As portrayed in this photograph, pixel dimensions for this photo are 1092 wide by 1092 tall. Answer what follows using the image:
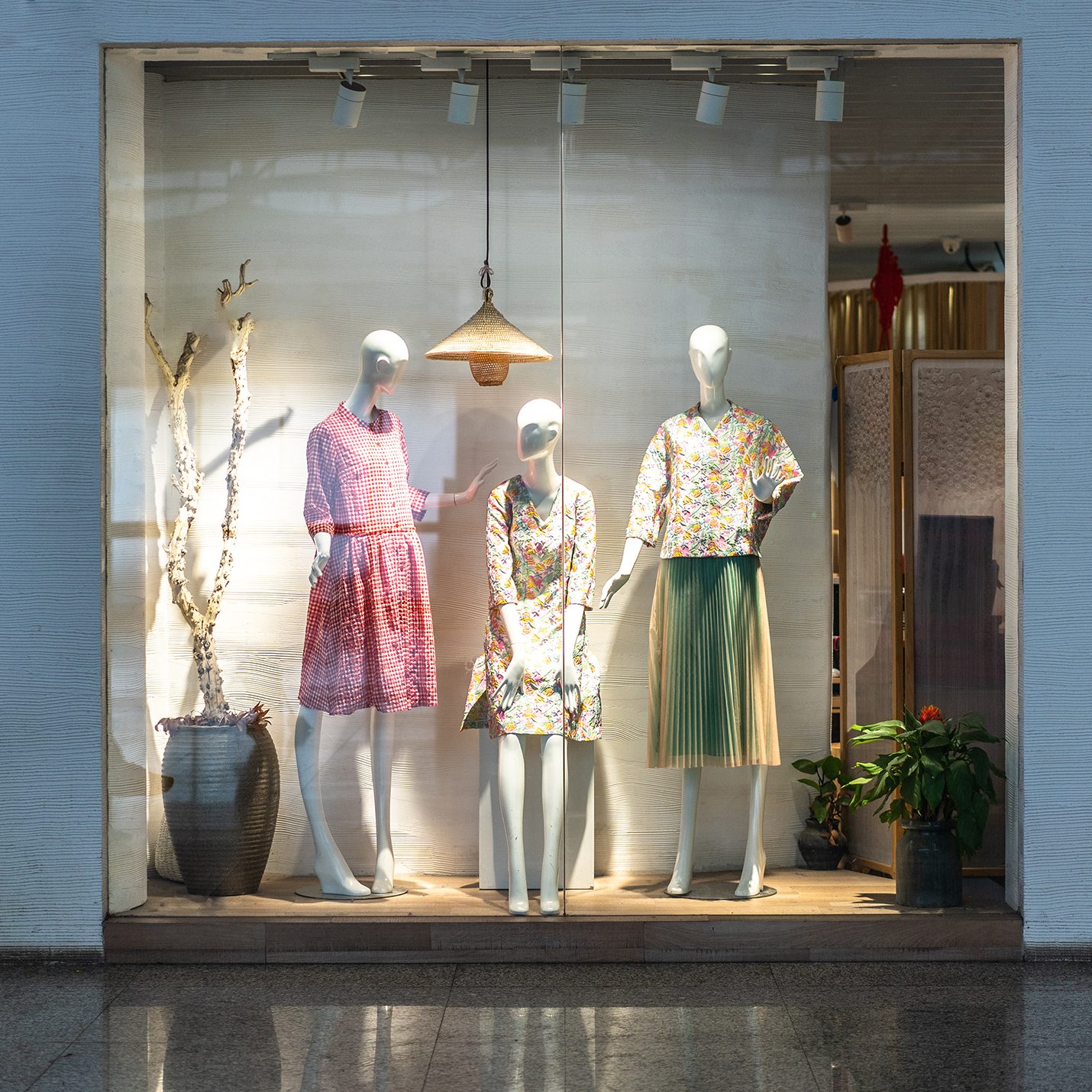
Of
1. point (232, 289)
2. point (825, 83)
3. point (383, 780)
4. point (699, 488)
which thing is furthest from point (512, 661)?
point (825, 83)

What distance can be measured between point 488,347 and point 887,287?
1.36 meters

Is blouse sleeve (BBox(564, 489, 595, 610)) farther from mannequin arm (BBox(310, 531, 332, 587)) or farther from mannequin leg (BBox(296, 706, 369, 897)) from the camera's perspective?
mannequin leg (BBox(296, 706, 369, 897))

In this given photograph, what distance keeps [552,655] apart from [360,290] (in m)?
1.19

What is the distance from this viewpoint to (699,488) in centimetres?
399

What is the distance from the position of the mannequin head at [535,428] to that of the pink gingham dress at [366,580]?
32 centimetres

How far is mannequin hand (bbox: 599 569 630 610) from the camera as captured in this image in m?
3.98

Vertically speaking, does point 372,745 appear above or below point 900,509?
below

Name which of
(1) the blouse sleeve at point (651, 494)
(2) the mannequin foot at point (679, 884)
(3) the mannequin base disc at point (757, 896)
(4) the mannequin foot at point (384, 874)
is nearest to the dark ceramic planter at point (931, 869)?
(3) the mannequin base disc at point (757, 896)

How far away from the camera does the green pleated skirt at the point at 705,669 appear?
4.00m

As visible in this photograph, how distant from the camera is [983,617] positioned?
13.8 ft

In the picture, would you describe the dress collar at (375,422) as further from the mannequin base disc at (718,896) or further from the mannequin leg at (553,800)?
the mannequin base disc at (718,896)

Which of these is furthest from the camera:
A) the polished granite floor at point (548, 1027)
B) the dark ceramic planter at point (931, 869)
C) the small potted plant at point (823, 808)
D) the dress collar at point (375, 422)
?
the small potted plant at point (823, 808)

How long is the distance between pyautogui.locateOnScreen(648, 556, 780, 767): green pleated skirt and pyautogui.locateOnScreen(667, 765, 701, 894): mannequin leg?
0.15 ft

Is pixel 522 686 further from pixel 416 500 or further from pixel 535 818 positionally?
pixel 416 500
